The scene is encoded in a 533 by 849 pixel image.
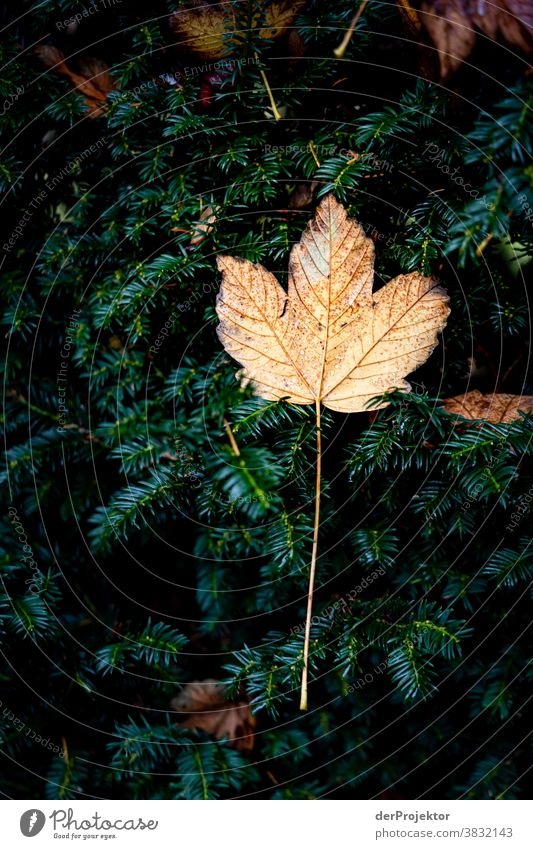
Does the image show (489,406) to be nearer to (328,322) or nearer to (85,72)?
(328,322)

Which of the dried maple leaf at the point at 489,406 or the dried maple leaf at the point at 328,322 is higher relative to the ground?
the dried maple leaf at the point at 328,322

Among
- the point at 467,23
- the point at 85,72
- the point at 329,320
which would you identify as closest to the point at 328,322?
the point at 329,320

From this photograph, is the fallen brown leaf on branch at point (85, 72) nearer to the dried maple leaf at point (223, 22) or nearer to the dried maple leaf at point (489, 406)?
the dried maple leaf at point (223, 22)

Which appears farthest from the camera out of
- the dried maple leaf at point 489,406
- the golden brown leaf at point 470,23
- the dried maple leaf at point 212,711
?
the dried maple leaf at point 212,711

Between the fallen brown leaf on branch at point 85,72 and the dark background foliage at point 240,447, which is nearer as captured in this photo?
the dark background foliage at point 240,447
